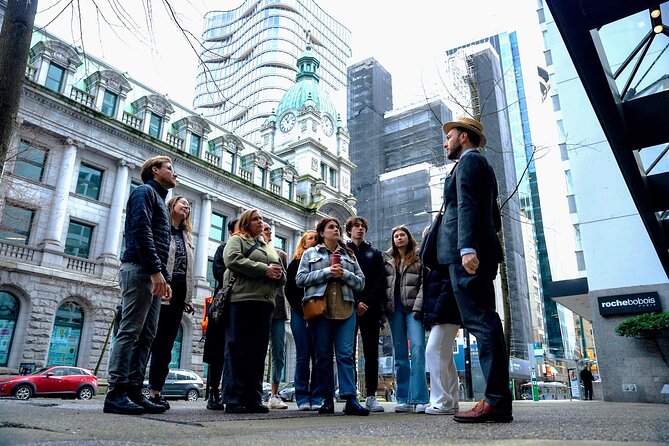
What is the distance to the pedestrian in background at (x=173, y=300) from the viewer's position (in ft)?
16.7

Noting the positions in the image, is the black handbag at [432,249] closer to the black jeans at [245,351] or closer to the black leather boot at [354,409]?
the black leather boot at [354,409]

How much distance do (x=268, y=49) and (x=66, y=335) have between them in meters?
62.0

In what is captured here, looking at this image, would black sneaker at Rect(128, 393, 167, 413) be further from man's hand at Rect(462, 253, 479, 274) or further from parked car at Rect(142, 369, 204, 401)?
parked car at Rect(142, 369, 204, 401)

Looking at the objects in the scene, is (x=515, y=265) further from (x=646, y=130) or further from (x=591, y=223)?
(x=646, y=130)

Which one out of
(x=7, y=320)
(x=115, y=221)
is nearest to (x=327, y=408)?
(x=7, y=320)

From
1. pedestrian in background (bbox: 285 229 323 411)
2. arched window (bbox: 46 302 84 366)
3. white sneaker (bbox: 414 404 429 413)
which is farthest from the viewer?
arched window (bbox: 46 302 84 366)

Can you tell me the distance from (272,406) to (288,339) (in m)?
28.5

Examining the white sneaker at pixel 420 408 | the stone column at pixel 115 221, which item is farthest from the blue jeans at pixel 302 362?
the stone column at pixel 115 221

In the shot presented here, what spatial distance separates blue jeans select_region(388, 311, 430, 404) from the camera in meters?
Answer: 5.60

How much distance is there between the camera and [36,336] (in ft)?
66.6

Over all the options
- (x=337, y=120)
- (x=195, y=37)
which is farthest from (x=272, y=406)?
(x=337, y=120)

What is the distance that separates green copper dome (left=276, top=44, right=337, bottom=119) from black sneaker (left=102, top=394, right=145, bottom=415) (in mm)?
40026

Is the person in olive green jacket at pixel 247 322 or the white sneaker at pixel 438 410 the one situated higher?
the person in olive green jacket at pixel 247 322

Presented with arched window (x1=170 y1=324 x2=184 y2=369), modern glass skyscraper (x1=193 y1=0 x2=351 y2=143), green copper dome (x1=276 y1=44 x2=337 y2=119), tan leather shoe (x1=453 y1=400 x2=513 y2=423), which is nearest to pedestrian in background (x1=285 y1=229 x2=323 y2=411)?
tan leather shoe (x1=453 y1=400 x2=513 y2=423)
